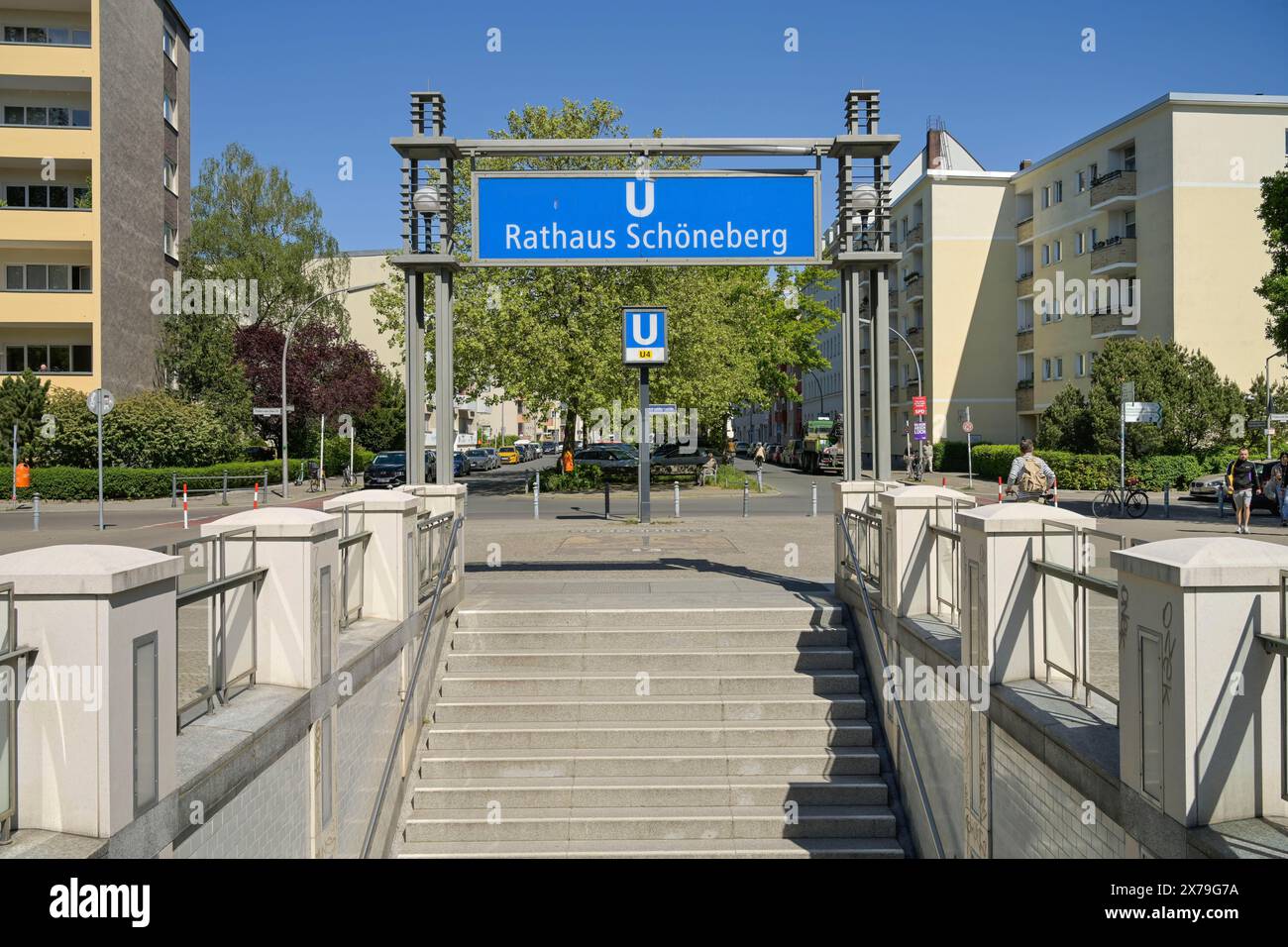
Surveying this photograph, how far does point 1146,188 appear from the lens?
44.7m

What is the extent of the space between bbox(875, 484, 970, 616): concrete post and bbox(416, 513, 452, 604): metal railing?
3.96m

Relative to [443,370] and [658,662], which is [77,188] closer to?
[443,370]

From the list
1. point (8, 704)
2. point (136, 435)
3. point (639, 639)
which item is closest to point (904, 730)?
point (639, 639)

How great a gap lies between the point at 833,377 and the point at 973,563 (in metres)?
89.8

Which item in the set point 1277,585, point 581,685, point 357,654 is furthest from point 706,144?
point 1277,585

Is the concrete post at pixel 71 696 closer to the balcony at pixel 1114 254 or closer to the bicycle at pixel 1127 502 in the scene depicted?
the bicycle at pixel 1127 502

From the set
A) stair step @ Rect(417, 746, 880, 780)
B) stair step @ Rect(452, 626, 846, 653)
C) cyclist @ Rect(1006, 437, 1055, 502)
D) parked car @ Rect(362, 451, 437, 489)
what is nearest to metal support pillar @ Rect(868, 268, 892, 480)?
stair step @ Rect(452, 626, 846, 653)

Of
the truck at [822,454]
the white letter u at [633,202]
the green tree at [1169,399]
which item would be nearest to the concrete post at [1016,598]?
the white letter u at [633,202]

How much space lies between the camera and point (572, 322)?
35.9m

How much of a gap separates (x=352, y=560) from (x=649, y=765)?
108 inches

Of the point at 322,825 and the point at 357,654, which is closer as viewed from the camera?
the point at 322,825

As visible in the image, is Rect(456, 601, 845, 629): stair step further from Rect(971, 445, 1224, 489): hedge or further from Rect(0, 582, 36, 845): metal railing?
Rect(971, 445, 1224, 489): hedge

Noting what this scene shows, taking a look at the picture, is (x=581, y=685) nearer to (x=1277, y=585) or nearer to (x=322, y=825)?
(x=322, y=825)

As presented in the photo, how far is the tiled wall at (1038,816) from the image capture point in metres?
4.86
